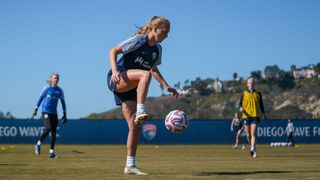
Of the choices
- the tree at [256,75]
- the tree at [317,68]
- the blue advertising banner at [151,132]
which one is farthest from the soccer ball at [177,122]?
the tree at [317,68]

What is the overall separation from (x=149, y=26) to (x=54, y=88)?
26.9 ft

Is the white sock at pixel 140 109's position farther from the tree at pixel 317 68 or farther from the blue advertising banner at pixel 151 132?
the tree at pixel 317 68

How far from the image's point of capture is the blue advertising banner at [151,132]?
3619 cm

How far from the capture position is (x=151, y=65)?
9.88 metres

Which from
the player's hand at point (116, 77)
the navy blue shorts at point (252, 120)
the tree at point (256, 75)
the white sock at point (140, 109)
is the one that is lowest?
the white sock at point (140, 109)

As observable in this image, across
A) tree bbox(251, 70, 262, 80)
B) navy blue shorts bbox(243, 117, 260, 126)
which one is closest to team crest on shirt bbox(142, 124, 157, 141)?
navy blue shorts bbox(243, 117, 260, 126)

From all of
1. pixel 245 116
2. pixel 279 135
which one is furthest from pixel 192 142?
pixel 245 116

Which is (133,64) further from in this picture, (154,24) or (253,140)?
A: (253,140)

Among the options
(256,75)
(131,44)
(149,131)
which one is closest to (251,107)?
(131,44)

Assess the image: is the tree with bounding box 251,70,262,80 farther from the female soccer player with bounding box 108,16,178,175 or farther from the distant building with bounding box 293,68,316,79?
the female soccer player with bounding box 108,16,178,175

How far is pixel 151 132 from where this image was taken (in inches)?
1499

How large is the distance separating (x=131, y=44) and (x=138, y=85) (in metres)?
0.77

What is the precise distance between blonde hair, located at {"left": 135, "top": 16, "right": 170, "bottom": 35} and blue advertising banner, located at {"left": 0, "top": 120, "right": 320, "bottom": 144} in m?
26.7

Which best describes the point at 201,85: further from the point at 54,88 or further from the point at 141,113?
the point at 141,113
